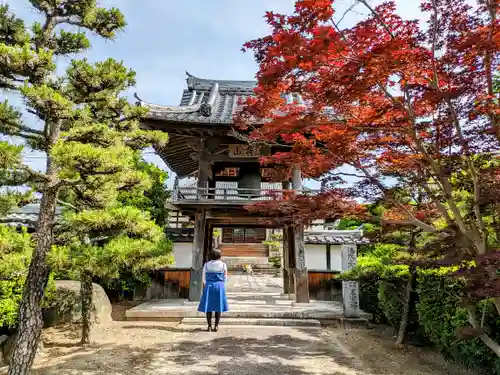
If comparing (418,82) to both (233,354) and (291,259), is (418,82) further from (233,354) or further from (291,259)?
→ (291,259)

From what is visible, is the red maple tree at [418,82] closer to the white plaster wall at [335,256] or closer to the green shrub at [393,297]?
the green shrub at [393,297]

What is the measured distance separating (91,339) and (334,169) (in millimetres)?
5321

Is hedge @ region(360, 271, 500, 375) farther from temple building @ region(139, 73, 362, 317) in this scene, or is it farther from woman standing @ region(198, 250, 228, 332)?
woman standing @ region(198, 250, 228, 332)

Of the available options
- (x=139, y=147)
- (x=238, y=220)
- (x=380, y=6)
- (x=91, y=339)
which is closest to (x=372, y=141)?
(x=380, y=6)

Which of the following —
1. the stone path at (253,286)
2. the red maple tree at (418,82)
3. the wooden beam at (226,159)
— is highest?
the wooden beam at (226,159)

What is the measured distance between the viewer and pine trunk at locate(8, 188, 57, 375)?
4.02 metres

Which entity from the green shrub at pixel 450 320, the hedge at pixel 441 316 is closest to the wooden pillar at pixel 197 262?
the hedge at pixel 441 316

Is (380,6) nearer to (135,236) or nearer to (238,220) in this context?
(135,236)

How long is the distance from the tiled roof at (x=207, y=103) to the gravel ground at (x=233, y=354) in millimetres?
4383

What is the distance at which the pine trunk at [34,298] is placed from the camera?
4.02 metres

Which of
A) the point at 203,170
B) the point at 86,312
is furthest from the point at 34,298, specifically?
the point at 203,170

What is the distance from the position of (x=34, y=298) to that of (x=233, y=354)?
2961 mm

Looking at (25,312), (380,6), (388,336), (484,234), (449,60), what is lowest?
(388,336)

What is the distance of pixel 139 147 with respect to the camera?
5539 millimetres
